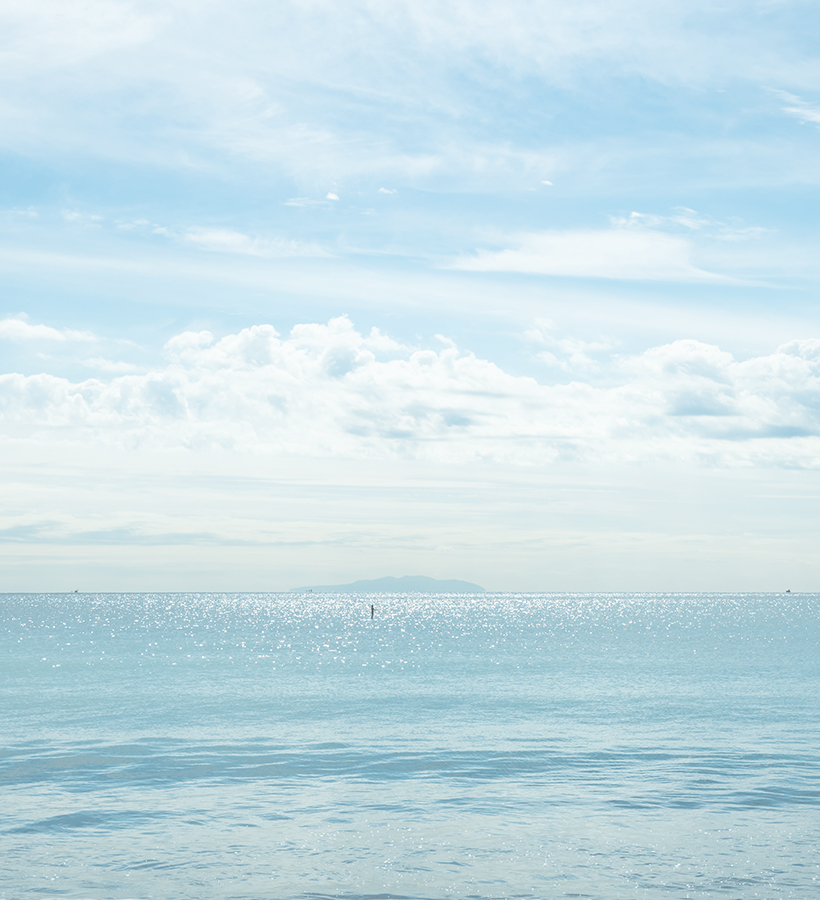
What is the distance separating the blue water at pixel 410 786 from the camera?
2434cm

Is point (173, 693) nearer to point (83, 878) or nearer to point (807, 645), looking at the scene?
point (83, 878)

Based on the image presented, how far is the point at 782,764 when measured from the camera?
38.5 meters

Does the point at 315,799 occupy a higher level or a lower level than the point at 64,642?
higher

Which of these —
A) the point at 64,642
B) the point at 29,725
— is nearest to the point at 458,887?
the point at 29,725

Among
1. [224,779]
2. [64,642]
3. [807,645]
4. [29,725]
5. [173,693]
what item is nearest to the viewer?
[224,779]

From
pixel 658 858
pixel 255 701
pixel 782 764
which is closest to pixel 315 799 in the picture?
pixel 658 858

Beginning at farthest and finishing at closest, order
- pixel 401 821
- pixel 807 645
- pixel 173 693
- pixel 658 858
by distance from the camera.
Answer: pixel 807 645 < pixel 173 693 < pixel 401 821 < pixel 658 858

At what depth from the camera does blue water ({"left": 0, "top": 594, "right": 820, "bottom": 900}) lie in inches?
958

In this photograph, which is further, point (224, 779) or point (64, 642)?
point (64, 642)

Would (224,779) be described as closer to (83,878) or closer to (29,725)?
(83,878)

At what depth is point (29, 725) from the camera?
49.7m

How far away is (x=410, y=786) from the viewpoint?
35031 mm

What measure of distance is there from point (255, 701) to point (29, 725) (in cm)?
1616

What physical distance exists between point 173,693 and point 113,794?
33.4 metres
